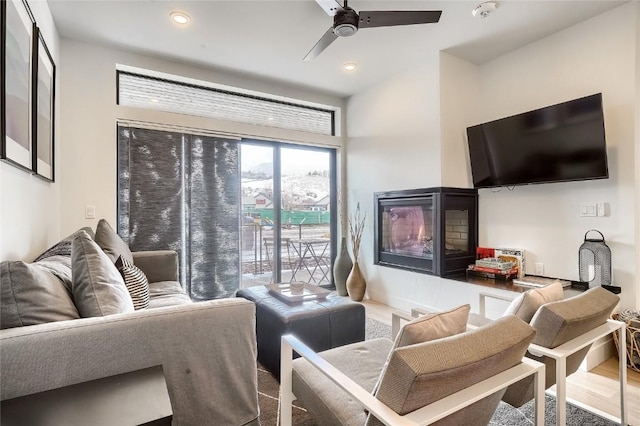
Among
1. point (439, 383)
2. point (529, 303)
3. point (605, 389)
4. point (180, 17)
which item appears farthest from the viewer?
point (180, 17)

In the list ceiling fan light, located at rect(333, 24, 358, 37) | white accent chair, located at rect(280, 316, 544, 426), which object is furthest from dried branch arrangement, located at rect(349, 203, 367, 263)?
white accent chair, located at rect(280, 316, 544, 426)

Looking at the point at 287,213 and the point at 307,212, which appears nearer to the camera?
the point at 287,213

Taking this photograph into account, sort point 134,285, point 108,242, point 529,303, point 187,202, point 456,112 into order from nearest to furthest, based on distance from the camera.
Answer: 1. point 529,303
2. point 134,285
3. point 108,242
4. point 456,112
5. point 187,202

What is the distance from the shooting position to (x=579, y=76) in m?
2.81

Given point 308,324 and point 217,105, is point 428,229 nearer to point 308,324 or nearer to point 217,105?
point 308,324

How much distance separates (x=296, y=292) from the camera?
252 cm

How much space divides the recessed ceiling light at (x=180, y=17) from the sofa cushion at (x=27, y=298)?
2.30 meters

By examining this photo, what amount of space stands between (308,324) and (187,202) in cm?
218

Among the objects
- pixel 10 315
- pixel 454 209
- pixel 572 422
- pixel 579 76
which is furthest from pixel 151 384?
pixel 579 76

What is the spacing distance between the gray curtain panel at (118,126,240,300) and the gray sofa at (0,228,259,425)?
5.88ft

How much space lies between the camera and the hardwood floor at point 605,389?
185 centimetres

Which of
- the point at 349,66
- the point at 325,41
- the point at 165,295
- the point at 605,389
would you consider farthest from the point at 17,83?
the point at 605,389

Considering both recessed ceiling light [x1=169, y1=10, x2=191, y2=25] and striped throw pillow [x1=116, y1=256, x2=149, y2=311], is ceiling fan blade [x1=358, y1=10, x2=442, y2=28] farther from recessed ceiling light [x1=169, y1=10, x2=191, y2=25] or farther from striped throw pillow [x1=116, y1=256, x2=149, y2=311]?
striped throw pillow [x1=116, y1=256, x2=149, y2=311]

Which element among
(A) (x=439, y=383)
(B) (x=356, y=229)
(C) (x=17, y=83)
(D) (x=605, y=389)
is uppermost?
(C) (x=17, y=83)
